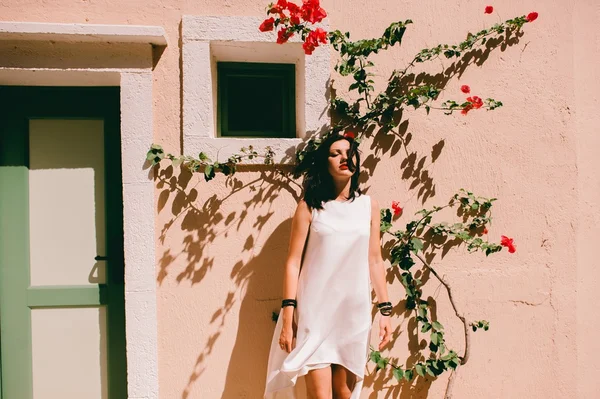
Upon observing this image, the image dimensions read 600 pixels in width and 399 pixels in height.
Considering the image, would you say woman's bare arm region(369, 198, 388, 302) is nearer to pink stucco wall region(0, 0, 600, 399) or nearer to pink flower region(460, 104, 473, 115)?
pink stucco wall region(0, 0, 600, 399)

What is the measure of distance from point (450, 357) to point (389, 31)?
6.92 feet

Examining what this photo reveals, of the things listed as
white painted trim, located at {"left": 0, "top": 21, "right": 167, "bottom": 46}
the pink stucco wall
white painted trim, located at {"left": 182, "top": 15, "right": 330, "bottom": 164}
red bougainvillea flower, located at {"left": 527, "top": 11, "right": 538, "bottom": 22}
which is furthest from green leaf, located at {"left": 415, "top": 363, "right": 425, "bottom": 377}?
white painted trim, located at {"left": 0, "top": 21, "right": 167, "bottom": 46}

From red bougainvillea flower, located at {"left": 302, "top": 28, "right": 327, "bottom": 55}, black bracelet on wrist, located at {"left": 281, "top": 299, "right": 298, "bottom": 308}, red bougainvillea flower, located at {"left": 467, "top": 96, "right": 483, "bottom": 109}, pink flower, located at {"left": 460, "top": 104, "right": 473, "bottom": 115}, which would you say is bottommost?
black bracelet on wrist, located at {"left": 281, "top": 299, "right": 298, "bottom": 308}

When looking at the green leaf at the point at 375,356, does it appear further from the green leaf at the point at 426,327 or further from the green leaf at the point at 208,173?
the green leaf at the point at 208,173

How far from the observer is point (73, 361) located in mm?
2820

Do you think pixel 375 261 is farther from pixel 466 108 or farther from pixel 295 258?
pixel 466 108

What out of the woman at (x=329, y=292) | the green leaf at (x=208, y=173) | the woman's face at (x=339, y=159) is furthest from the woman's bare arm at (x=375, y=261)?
the green leaf at (x=208, y=173)

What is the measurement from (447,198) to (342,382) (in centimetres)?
141

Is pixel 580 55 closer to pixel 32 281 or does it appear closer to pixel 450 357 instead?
pixel 450 357

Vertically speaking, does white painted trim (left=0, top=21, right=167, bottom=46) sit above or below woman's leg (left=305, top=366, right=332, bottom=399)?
above

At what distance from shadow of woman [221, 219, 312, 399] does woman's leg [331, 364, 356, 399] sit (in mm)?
561

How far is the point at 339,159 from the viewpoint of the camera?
2.31 metres

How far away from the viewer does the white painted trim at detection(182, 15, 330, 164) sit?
2617 mm

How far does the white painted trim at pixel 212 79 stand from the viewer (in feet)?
8.59
